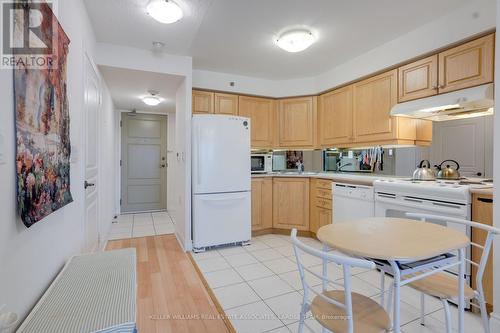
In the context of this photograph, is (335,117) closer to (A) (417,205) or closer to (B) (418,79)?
(B) (418,79)

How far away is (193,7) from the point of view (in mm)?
2086

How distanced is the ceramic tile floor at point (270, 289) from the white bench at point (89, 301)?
0.83m

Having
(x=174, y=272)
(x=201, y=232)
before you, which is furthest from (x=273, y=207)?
(x=174, y=272)

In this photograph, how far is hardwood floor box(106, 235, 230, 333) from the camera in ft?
5.61

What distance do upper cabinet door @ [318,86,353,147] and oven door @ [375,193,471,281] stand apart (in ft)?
3.48

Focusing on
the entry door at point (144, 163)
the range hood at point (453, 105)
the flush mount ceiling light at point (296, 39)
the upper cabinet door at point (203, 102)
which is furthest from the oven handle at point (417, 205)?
the entry door at point (144, 163)

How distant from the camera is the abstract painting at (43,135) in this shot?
0.91m

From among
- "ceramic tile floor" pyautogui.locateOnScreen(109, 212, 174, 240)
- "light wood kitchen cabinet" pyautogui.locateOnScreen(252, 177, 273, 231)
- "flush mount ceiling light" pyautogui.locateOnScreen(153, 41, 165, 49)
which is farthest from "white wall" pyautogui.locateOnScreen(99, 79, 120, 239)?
"light wood kitchen cabinet" pyautogui.locateOnScreen(252, 177, 273, 231)

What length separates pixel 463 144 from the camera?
2.50 m

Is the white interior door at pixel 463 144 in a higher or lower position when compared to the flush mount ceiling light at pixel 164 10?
lower

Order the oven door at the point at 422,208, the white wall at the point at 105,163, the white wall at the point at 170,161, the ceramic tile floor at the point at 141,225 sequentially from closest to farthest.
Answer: the oven door at the point at 422,208 < the white wall at the point at 105,163 < the ceramic tile floor at the point at 141,225 < the white wall at the point at 170,161

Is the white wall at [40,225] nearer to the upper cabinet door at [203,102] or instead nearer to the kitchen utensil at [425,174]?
the upper cabinet door at [203,102]

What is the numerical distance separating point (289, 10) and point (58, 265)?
245 centimetres

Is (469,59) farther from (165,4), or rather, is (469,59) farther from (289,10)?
(165,4)
